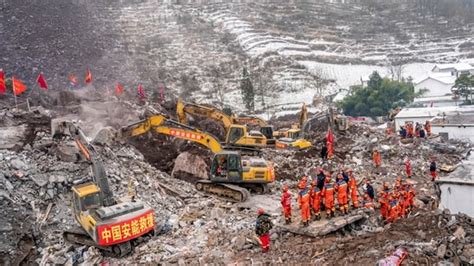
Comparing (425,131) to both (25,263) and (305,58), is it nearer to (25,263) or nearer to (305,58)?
(25,263)

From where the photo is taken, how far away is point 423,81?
49.4 m

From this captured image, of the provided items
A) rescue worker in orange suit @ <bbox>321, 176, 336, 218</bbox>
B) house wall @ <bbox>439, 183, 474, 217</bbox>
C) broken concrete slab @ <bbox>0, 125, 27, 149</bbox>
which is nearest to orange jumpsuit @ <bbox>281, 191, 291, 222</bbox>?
rescue worker in orange suit @ <bbox>321, 176, 336, 218</bbox>

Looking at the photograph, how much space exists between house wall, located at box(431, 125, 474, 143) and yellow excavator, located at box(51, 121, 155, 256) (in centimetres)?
2077

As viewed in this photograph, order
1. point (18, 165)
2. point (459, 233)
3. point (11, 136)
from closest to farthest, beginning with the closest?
point (459, 233) → point (18, 165) → point (11, 136)

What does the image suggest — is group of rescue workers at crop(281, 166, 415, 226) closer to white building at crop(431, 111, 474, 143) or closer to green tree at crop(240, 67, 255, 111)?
white building at crop(431, 111, 474, 143)

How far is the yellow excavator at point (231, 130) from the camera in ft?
61.0

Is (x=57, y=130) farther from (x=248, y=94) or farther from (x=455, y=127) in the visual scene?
(x=248, y=94)

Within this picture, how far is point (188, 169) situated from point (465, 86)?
1272 inches

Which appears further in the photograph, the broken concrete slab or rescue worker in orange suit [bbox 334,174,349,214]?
the broken concrete slab

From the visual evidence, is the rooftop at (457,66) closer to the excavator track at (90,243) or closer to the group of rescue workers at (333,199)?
the group of rescue workers at (333,199)

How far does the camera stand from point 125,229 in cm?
1066

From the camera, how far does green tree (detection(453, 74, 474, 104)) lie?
3928 cm

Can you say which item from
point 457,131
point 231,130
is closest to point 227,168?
point 231,130

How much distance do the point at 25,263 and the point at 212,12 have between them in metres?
63.0
